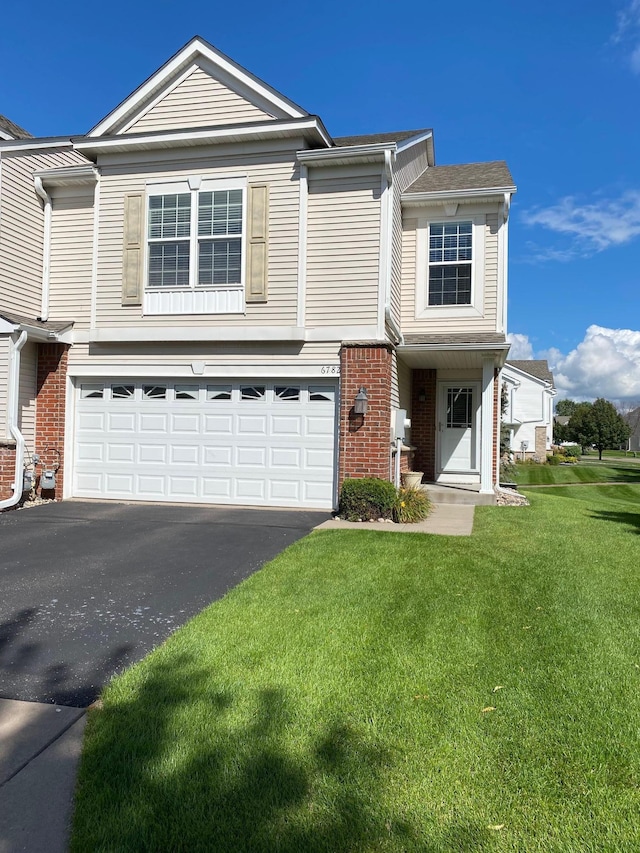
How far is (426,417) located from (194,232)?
257 inches

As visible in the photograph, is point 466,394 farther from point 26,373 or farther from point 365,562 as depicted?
point 26,373

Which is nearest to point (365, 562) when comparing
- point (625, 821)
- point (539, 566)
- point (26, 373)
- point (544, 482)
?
point (539, 566)

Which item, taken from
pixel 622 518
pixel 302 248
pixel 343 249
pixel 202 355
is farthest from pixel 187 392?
pixel 622 518

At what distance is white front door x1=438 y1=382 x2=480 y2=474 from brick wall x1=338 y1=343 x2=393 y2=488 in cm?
395

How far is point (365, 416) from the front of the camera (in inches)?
392

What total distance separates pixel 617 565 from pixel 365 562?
2.97m

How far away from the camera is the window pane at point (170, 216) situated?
10688 millimetres

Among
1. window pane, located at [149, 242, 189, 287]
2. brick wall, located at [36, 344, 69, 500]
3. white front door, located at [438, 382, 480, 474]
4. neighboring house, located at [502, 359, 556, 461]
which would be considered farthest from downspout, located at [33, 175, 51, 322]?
neighboring house, located at [502, 359, 556, 461]

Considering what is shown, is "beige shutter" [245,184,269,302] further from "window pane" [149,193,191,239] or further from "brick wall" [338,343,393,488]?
"brick wall" [338,343,393,488]

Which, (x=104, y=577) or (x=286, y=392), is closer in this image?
(x=104, y=577)

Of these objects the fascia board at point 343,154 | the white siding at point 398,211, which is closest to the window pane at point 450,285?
the white siding at point 398,211

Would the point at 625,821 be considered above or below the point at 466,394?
below

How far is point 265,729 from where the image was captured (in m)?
3.06

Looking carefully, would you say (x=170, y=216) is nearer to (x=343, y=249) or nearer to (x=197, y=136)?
(x=197, y=136)
